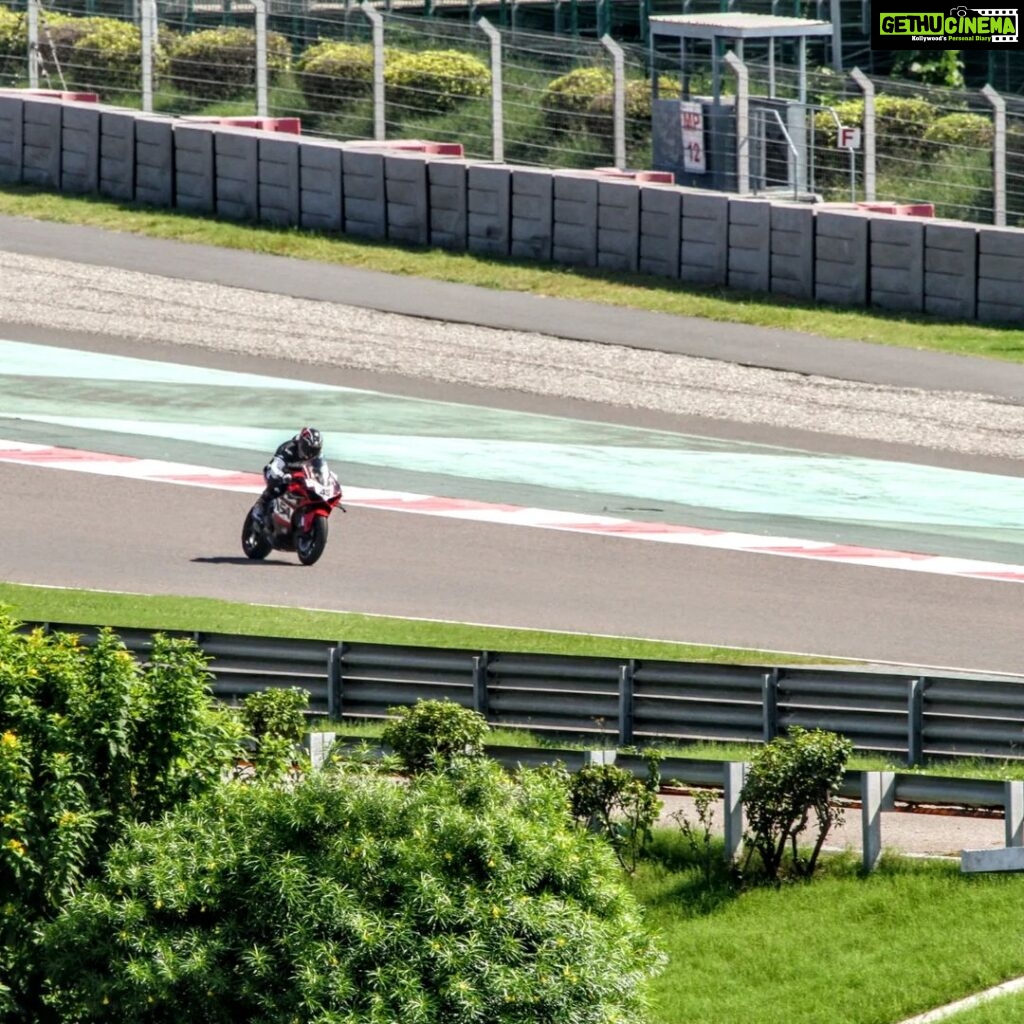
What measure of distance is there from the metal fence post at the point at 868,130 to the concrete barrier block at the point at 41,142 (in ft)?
38.0

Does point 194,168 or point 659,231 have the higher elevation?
point 194,168

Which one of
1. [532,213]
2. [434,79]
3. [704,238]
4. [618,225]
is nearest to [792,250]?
[704,238]

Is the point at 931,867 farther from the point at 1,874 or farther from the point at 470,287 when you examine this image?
the point at 470,287

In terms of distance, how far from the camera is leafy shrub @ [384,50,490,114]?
107 feet

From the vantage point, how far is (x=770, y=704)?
1498 cm

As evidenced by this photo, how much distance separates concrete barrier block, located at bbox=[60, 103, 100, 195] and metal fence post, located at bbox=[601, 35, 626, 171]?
741cm

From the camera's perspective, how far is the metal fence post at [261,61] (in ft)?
109

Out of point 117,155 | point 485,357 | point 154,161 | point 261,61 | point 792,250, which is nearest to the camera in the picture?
point 485,357

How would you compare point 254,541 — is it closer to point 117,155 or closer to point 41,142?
point 117,155

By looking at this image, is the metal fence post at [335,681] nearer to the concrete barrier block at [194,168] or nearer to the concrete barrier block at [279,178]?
the concrete barrier block at [279,178]

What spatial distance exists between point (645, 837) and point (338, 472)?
10915 millimetres

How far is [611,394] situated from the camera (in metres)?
26.7

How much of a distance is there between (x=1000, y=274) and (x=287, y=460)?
1133 centimetres

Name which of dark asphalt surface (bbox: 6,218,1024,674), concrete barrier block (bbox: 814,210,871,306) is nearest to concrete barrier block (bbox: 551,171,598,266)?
concrete barrier block (bbox: 814,210,871,306)
